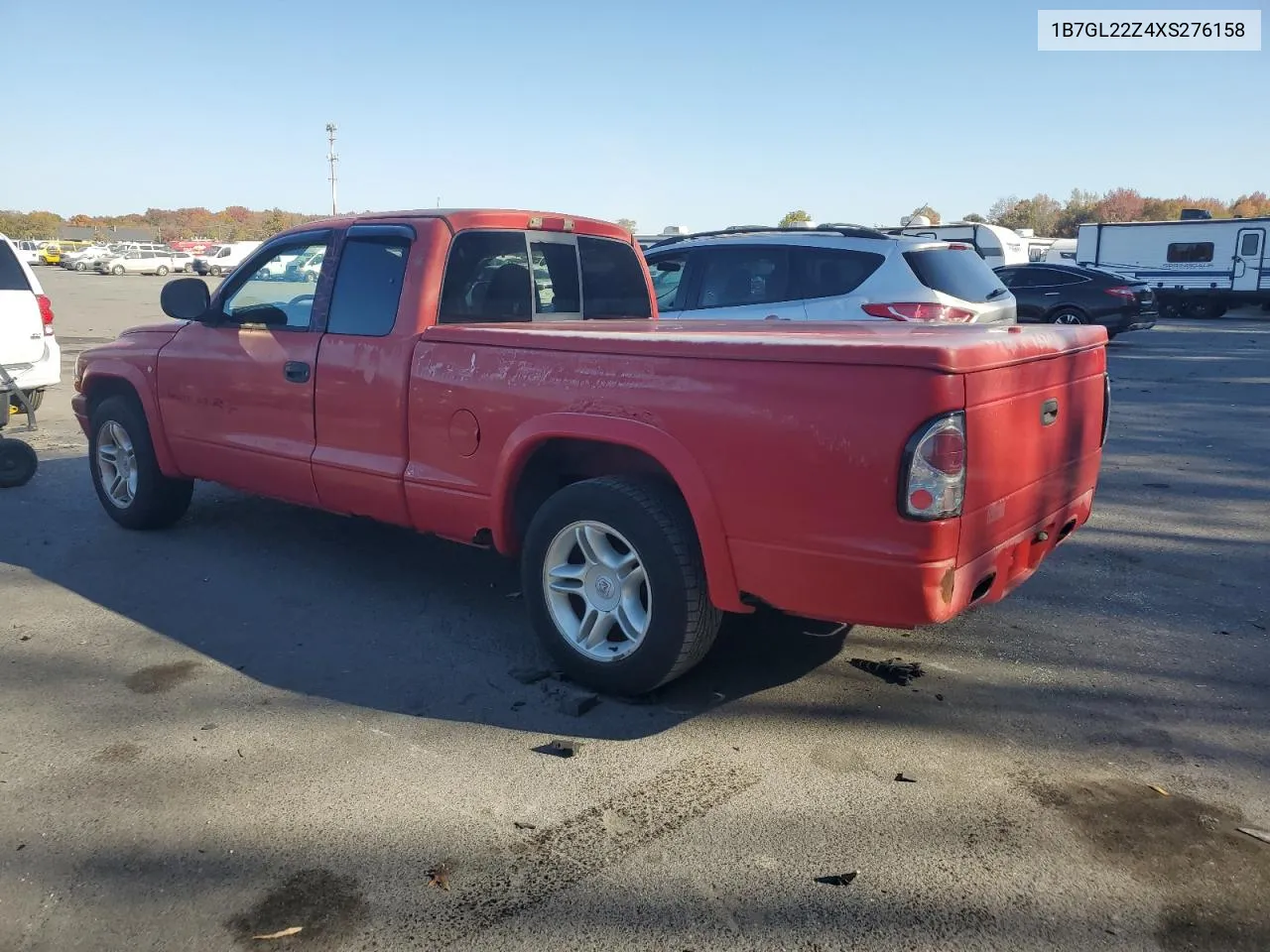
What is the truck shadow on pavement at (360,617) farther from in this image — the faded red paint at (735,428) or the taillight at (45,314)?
the taillight at (45,314)

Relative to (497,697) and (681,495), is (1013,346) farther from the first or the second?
(497,697)

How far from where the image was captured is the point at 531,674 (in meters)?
4.10

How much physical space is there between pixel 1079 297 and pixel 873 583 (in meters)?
17.1

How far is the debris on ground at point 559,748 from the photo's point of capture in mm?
3471

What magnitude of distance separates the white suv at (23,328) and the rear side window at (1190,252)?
2711cm

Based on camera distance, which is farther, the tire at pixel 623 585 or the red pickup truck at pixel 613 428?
the tire at pixel 623 585

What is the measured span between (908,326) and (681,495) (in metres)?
1.72

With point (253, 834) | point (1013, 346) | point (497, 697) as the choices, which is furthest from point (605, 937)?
point (1013, 346)

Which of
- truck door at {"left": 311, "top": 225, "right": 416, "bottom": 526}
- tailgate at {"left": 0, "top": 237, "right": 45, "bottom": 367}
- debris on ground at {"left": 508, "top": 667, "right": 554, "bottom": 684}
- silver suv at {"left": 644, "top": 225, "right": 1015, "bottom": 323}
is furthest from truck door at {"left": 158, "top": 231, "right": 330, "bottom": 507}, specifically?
tailgate at {"left": 0, "top": 237, "right": 45, "bottom": 367}

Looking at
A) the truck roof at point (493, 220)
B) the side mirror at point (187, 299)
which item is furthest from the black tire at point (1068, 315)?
the side mirror at point (187, 299)

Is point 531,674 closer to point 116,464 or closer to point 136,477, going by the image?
point 136,477

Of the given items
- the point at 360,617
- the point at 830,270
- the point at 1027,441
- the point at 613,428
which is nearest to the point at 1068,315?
the point at 830,270

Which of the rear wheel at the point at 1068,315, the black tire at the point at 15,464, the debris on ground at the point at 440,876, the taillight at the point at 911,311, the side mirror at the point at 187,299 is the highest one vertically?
the side mirror at the point at 187,299

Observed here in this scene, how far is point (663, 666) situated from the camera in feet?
12.1
